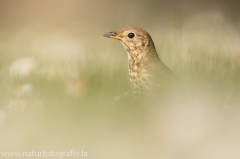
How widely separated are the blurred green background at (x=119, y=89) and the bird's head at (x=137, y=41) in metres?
0.19

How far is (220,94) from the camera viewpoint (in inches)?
110

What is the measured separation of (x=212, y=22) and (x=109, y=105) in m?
2.05

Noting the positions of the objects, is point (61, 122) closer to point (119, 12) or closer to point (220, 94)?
point (220, 94)

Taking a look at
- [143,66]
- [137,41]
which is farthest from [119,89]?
[137,41]

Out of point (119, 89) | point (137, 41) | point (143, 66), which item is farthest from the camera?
point (137, 41)

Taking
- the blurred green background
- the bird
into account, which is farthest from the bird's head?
the blurred green background

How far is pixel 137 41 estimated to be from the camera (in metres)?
3.25

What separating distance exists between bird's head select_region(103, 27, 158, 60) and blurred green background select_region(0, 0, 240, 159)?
7.4 inches

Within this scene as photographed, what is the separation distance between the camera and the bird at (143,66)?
9.52ft

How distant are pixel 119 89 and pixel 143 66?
0.92 feet

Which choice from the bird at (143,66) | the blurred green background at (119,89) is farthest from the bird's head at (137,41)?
the blurred green background at (119,89)

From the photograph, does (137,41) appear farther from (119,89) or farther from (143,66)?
(119,89)

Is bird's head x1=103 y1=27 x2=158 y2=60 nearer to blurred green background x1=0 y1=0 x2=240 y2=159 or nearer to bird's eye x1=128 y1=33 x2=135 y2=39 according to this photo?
bird's eye x1=128 y1=33 x2=135 y2=39

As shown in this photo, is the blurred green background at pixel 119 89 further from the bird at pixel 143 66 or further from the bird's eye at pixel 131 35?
the bird's eye at pixel 131 35
